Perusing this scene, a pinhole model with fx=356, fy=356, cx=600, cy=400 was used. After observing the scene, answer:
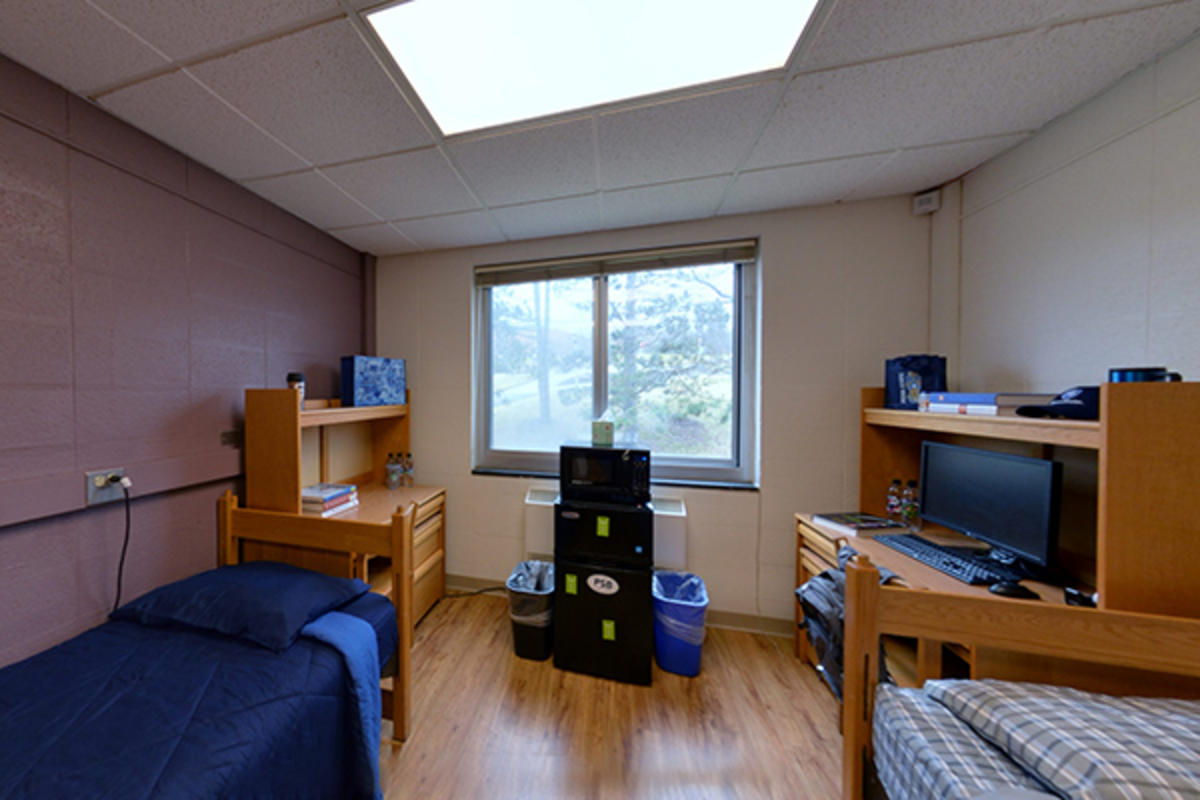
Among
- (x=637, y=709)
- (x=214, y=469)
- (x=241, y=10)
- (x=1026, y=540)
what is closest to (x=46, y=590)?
(x=214, y=469)

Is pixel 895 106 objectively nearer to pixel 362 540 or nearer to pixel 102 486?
pixel 362 540

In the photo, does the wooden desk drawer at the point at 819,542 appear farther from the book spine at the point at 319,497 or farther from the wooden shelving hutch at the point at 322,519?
the book spine at the point at 319,497

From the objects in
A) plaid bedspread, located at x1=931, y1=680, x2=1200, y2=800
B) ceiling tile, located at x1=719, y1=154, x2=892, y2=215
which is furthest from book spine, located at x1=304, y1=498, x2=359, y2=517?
ceiling tile, located at x1=719, y1=154, x2=892, y2=215

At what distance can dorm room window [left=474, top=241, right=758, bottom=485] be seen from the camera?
2225mm

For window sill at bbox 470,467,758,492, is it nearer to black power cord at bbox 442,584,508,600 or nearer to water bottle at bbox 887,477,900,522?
water bottle at bbox 887,477,900,522

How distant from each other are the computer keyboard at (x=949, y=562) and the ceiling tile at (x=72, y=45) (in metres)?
3.08

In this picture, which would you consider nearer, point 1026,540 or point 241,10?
point 241,10

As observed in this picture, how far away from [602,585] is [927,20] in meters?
2.27

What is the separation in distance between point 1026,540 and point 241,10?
2.92 meters

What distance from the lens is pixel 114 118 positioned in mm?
1320

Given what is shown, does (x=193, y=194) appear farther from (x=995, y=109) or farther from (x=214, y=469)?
(x=995, y=109)

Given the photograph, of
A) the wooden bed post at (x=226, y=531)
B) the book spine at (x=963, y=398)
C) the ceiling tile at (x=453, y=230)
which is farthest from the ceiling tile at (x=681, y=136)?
the wooden bed post at (x=226, y=531)

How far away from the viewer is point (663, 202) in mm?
1932

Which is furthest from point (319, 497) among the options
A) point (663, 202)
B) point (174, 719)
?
point (663, 202)
